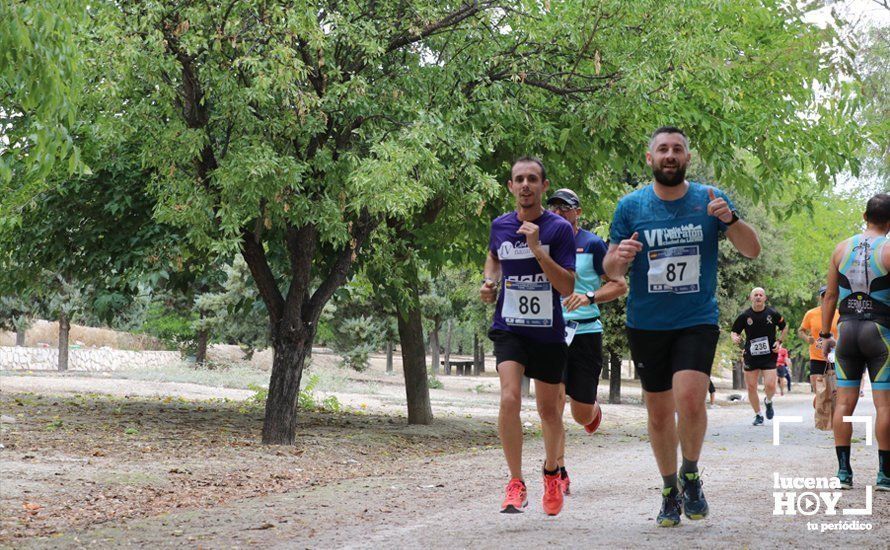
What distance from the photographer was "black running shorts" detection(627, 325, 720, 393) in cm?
610

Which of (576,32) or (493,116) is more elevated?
(576,32)

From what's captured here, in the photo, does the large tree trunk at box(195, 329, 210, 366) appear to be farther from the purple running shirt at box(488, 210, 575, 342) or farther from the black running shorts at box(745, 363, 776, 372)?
the purple running shirt at box(488, 210, 575, 342)

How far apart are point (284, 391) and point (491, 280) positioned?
662cm

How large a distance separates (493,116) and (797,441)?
5987 millimetres

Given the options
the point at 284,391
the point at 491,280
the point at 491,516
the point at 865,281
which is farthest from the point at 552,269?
the point at 284,391

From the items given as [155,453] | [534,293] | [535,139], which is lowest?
[155,453]

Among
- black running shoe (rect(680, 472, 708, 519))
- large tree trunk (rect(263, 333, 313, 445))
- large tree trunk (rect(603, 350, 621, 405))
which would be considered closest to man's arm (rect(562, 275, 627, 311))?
black running shoe (rect(680, 472, 708, 519))

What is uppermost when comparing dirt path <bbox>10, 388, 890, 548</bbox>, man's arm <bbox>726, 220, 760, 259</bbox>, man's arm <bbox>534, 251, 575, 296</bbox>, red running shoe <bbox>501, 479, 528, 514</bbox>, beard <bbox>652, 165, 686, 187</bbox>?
beard <bbox>652, 165, 686, 187</bbox>

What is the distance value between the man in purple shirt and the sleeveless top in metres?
2.69

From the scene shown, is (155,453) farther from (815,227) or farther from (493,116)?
(815,227)

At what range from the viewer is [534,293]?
6719mm

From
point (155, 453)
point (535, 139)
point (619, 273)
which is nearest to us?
point (619, 273)

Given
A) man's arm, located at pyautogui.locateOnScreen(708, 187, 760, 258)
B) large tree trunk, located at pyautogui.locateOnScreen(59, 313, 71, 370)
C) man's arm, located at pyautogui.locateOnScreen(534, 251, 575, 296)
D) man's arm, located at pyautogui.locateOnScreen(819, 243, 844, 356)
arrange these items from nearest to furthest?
man's arm, located at pyautogui.locateOnScreen(708, 187, 760, 258) < man's arm, located at pyautogui.locateOnScreen(534, 251, 575, 296) < man's arm, located at pyautogui.locateOnScreen(819, 243, 844, 356) < large tree trunk, located at pyautogui.locateOnScreen(59, 313, 71, 370)

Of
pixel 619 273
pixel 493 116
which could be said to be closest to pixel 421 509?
pixel 619 273
